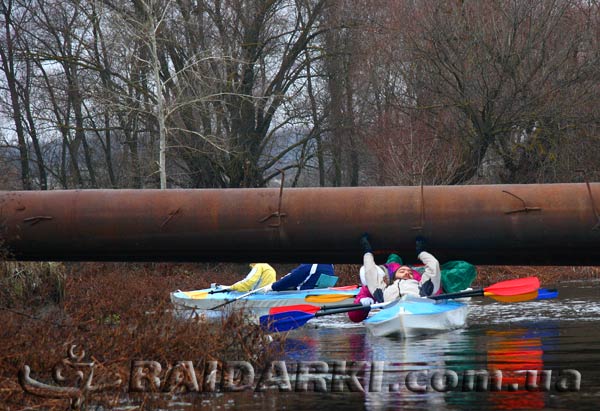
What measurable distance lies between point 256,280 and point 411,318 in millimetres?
8271

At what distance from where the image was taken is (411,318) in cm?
1432

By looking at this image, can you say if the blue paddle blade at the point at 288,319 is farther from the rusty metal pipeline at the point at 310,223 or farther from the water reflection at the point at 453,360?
the rusty metal pipeline at the point at 310,223

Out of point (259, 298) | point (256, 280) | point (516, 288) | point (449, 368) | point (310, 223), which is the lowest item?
point (449, 368)

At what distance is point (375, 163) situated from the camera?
1399 inches

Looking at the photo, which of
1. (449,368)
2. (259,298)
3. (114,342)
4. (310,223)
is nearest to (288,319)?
(310,223)

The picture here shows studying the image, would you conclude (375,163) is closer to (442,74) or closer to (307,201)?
(442,74)

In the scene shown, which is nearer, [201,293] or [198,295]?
[198,295]

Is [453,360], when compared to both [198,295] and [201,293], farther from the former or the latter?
[201,293]

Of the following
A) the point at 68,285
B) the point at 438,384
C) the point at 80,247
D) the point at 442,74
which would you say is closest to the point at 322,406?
the point at 438,384

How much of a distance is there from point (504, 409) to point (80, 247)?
581 centimetres

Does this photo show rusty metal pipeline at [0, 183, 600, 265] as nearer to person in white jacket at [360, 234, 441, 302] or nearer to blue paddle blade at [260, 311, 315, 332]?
blue paddle blade at [260, 311, 315, 332]

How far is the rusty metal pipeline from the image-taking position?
1178 centimetres

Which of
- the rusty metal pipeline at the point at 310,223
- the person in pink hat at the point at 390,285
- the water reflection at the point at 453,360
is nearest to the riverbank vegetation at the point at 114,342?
the rusty metal pipeline at the point at 310,223

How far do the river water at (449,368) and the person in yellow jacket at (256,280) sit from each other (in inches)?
183
